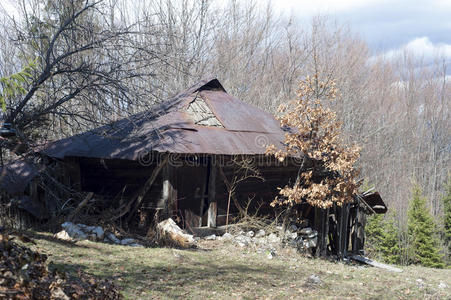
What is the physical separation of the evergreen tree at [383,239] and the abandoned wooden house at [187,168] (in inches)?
397

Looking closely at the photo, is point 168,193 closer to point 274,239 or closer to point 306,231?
point 274,239

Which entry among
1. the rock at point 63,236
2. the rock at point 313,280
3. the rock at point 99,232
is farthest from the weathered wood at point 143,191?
the rock at point 313,280

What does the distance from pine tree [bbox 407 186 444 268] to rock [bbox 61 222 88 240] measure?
1835 centimetres

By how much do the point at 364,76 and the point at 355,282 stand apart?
30.8 meters

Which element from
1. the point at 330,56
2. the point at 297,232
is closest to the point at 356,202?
the point at 297,232

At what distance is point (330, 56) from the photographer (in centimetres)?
3328

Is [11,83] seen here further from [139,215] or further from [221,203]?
[221,203]

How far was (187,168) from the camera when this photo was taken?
10.9m

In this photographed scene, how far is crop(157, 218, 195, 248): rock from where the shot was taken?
9445 mm

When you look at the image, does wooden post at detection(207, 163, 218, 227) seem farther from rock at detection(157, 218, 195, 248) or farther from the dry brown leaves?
the dry brown leaves

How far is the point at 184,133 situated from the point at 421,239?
1682cm

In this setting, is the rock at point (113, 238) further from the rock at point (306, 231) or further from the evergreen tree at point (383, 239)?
the evergreen tree at point (383, 239)

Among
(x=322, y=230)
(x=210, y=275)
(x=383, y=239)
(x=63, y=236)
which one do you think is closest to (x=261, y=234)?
(x=322, y=230)

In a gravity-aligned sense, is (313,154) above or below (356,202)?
above
